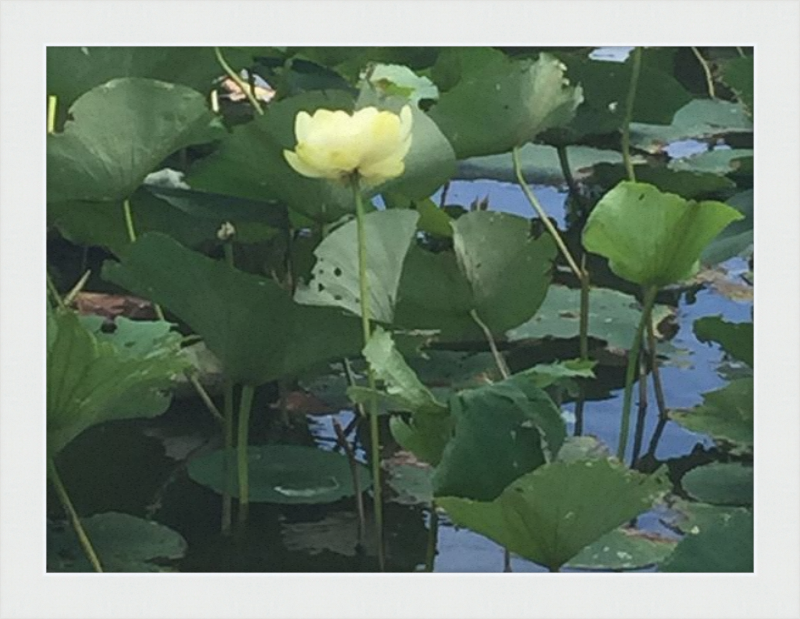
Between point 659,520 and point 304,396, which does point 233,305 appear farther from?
point 659,520

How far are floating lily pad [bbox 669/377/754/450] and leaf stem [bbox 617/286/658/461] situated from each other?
0.05m

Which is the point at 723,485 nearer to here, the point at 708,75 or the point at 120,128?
the point at 708,75

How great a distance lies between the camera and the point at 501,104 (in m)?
1.23

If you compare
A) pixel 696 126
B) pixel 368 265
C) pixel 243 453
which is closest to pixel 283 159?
pixel 368 265

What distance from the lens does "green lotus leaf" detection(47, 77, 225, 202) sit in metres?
1.16

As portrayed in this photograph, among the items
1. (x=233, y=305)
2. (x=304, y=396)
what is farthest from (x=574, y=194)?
(x=233, y=305)

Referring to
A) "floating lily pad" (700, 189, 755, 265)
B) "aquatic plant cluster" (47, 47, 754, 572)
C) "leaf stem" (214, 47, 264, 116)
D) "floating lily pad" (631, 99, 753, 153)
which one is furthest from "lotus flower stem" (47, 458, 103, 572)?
"floating lily pad" (631, 99, 753, 153)

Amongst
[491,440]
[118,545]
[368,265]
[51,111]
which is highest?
[51,111]

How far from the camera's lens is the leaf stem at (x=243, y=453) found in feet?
3.83

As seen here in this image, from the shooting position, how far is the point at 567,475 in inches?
39.2

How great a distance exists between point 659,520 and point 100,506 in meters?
0.42

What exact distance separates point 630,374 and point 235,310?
1.04 ft

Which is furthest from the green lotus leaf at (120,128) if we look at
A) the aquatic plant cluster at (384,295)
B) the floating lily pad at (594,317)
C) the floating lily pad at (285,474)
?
the floating lily pad at (594,317)

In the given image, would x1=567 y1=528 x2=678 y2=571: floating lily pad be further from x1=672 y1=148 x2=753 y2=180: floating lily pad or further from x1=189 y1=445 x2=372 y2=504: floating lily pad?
x1=672 y1=148 x2=753 y2=180: floating lily pad
